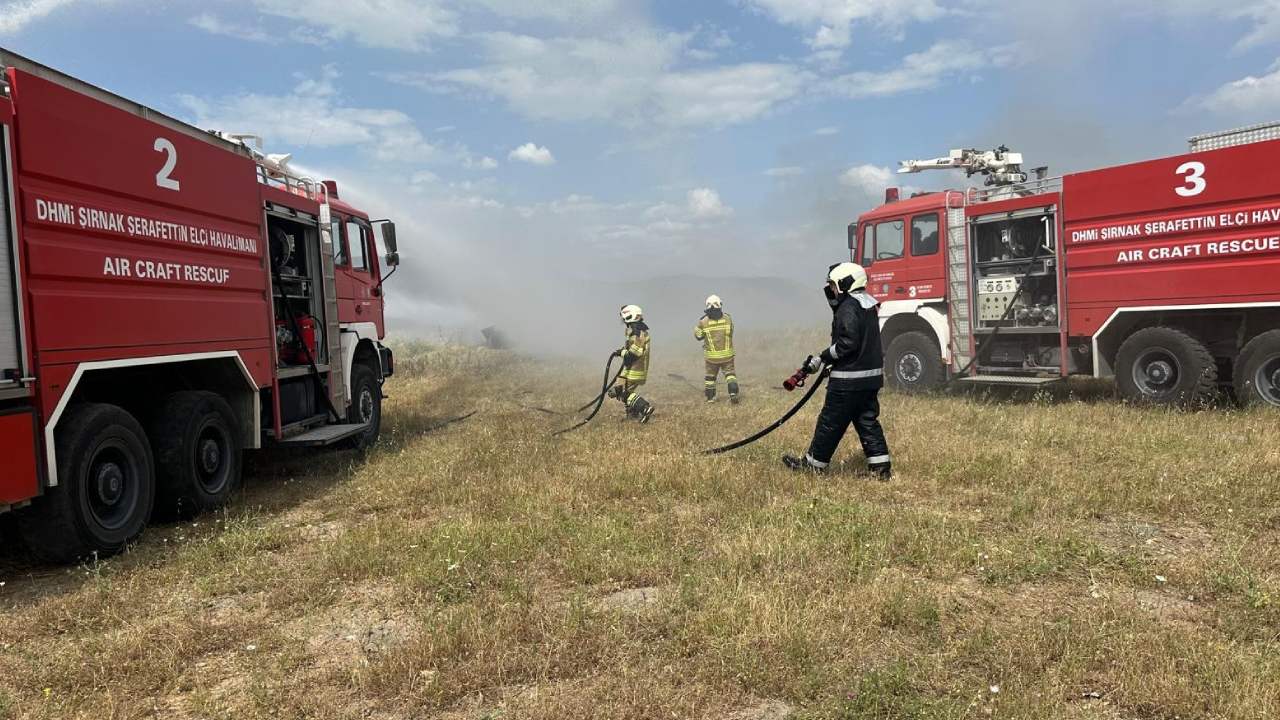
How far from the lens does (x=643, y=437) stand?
28.5 ft

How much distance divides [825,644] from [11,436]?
4416mm

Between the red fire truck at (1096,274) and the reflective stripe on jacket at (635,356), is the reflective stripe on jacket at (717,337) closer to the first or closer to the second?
the reflective stripe on jacket at (635,356)

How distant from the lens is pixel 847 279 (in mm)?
6656

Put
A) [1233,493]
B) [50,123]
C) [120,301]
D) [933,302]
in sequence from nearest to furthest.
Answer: [50,123]
[120,301]
[1233,493]
[933,302]

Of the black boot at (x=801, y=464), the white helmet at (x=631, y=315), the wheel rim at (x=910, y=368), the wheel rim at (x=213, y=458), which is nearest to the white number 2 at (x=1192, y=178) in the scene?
the wheel rim at (x=910, y=368)

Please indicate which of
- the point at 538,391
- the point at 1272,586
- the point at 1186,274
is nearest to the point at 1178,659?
the point at 1272,586

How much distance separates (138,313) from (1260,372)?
10596 mm

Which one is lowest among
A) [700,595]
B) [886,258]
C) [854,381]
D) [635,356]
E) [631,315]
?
[700,595]

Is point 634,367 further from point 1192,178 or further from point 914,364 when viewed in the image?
point 1192,178

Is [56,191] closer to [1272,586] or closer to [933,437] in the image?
[1272,586]

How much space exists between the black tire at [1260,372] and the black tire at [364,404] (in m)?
9.76

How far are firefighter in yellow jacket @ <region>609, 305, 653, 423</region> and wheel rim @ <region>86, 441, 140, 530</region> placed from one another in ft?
19.8

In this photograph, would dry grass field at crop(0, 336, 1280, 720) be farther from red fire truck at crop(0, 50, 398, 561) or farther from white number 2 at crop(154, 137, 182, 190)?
white number 2 at crop(154, 137, 182, 190)

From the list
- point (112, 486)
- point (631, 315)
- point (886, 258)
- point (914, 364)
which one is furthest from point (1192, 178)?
point (112, 486)
